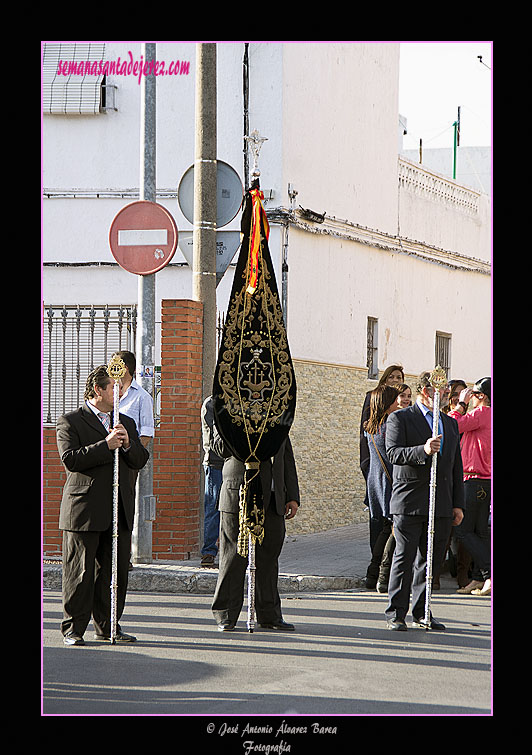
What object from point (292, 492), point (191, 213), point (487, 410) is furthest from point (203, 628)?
point (191, 213)

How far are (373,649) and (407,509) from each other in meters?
1.28

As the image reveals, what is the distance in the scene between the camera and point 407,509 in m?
9.24

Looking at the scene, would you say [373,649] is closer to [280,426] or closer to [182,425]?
[280,426]

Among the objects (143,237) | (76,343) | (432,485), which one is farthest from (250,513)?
(76,343)

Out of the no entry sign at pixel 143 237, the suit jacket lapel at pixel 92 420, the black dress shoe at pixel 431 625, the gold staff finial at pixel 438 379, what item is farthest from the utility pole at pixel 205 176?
the black dress shoe at pixel 431 625

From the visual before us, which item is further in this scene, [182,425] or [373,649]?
[182,425]

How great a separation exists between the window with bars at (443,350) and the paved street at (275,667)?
12119 mm

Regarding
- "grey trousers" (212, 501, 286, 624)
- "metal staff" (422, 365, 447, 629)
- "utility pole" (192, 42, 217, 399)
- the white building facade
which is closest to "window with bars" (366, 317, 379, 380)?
the white building facade

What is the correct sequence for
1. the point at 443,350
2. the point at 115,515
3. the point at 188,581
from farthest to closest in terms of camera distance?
1. the point at 443,350
2. the point at 188,581
3. the point at 115,515

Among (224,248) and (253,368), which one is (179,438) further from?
(253,368)

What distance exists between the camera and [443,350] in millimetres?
22250

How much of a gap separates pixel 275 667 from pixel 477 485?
4.35 metres

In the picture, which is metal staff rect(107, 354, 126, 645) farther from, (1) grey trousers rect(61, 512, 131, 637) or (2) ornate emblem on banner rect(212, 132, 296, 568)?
(2) ornate emblem on banner rect(212, 132, 296, 568)

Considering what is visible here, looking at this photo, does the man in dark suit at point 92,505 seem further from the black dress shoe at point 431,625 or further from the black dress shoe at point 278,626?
the black dress shoe at point 431,625
